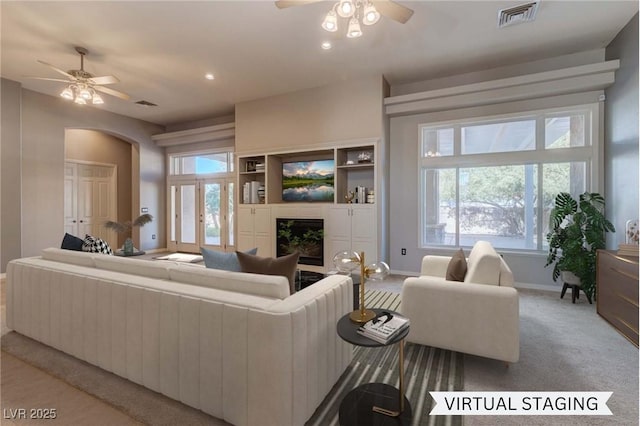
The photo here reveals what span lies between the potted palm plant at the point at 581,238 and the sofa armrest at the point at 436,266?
161 cm

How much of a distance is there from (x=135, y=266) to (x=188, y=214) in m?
5.51

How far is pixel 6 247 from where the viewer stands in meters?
4.72

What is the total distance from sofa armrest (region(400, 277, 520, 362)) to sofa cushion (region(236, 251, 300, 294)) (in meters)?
1.03

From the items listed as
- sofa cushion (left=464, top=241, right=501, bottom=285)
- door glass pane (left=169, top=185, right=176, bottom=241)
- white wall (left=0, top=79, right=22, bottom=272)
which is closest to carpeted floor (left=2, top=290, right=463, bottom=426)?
sofa cushion (left=464, top=241, right=501, bottom=285)

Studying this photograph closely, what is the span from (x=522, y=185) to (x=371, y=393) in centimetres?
401

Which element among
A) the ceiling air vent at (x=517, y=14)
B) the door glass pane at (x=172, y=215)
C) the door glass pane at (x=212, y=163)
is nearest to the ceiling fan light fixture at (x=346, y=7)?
the ceiling air vent at (x=517, y=14)

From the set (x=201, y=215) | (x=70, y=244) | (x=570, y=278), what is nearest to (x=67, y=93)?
A: (x=70, y=244)

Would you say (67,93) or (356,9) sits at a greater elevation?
(356,9)

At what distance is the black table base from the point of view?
1613 mm

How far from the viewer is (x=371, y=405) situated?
173 cm

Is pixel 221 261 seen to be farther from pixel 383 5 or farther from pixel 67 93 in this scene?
pixel 67 93

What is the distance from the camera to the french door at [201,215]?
6.79 metres

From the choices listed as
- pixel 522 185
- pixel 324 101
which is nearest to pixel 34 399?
pixel 324 101
